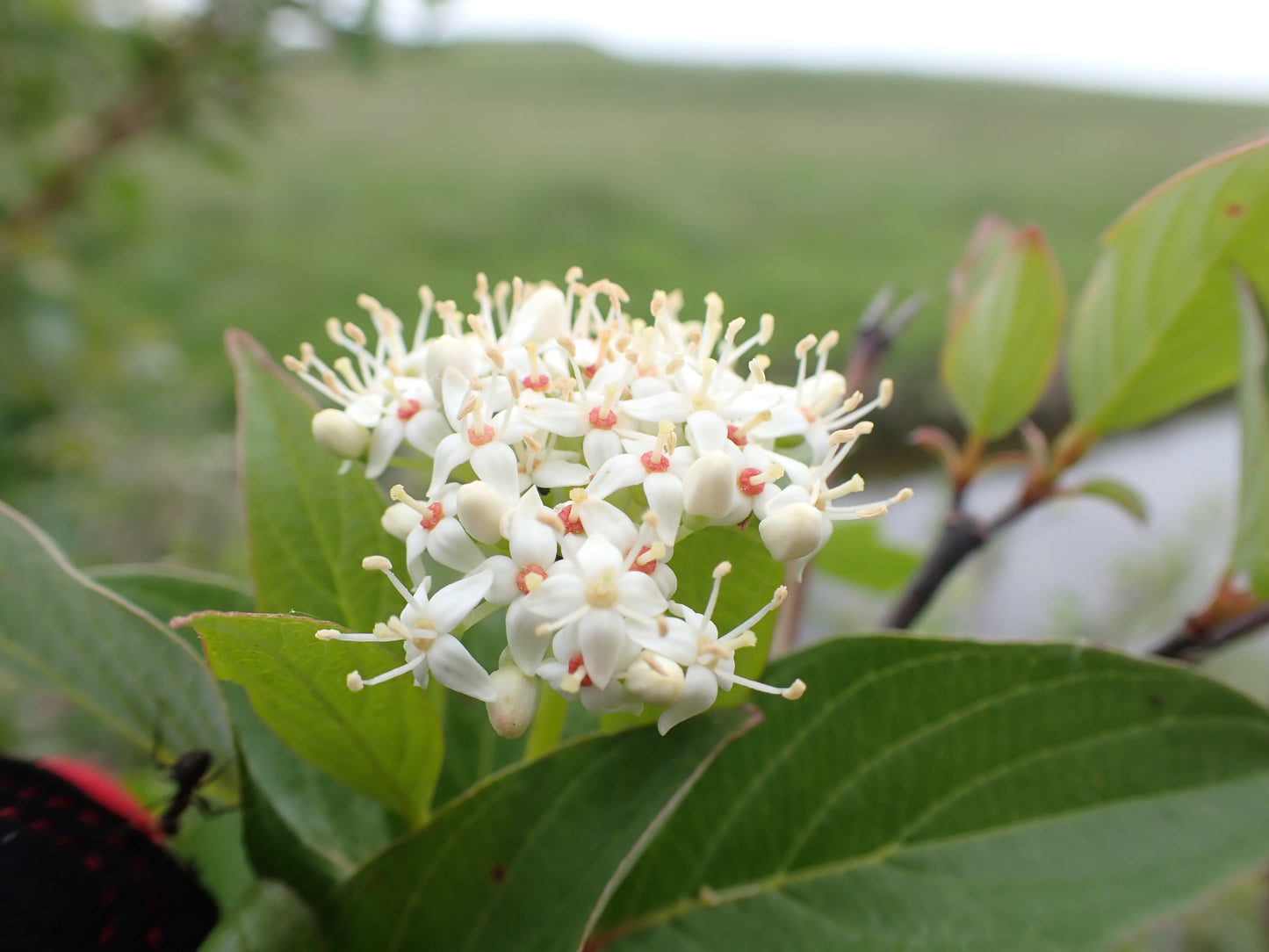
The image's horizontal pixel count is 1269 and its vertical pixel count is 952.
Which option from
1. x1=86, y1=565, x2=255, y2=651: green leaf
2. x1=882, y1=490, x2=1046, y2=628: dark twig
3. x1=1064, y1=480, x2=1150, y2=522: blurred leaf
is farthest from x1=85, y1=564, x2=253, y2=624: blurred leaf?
x1=1064, y1=480, x2=1150, y2=522: blurred leaf

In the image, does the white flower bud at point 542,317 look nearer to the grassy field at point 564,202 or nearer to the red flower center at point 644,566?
the red flower center at point 644,566

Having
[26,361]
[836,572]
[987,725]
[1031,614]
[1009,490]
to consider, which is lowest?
[1031,614]

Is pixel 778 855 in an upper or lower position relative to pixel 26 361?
upper

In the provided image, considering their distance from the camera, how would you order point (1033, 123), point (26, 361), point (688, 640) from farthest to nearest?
point (1033, 123) < point (26, 361) < point (688, 640)

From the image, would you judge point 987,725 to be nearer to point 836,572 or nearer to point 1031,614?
point 836,572

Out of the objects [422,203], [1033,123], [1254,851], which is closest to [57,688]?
[1254,851]

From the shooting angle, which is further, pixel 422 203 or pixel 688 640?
pixel 422 203

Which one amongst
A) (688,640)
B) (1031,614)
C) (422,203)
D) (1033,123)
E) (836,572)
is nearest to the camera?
(688,640)

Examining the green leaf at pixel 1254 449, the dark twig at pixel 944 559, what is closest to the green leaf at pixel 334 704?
the dark twig at pixel 944 559
